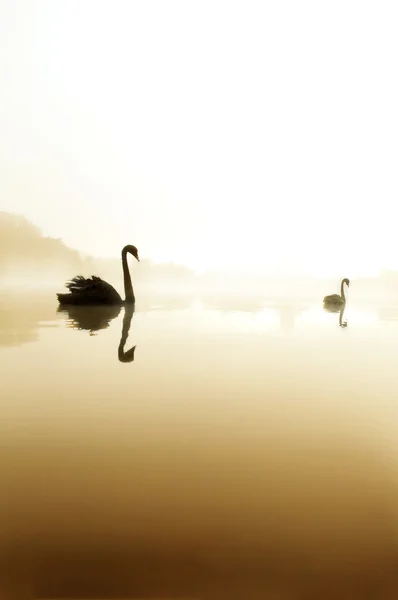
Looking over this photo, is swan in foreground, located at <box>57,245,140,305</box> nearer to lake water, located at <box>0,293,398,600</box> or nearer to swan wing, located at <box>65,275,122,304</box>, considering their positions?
swan wing, located at <box>65,275,122,304</box>

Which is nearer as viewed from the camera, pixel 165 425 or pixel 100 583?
pixel 100 583

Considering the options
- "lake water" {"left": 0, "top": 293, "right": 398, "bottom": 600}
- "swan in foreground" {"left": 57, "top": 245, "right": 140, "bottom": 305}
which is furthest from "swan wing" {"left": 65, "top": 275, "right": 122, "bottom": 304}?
"lake water" {"left": 0, "top": 293, "right": 398, "bottom": 600}

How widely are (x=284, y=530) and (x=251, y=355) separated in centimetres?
358

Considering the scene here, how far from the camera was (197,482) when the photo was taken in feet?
6.96

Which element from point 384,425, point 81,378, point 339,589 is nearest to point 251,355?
point 81,378

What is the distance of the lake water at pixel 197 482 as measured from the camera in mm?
1571

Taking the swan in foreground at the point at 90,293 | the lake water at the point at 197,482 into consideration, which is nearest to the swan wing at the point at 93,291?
the swan in foreground at the point at 90,293

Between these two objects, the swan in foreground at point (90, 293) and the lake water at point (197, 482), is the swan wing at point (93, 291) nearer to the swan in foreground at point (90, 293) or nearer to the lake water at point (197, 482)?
the swan in foreground at point (90, 293)

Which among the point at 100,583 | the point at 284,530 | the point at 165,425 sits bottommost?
the point at 100,583

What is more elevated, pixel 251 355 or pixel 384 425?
pixel 251 355

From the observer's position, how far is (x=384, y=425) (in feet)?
9.66

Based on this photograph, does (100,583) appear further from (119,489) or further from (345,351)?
(345,351)

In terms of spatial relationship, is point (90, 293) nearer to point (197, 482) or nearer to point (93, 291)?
point (93, 291)

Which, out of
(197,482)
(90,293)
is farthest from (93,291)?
(197,482)
